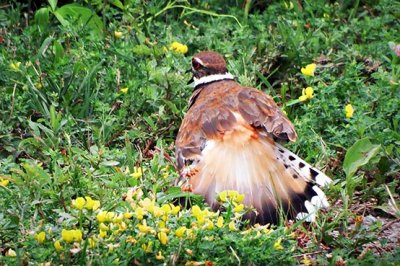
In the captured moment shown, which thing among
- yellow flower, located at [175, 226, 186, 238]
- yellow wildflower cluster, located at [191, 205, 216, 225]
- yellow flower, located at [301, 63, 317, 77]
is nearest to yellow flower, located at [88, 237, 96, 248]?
yellow flower, located at [175, 226, 186, 238]

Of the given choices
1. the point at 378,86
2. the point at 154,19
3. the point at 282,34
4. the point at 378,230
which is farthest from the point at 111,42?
the point at 378,230

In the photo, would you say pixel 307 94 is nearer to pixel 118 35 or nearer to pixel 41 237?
pixel 118 35

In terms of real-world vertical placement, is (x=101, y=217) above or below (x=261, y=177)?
above

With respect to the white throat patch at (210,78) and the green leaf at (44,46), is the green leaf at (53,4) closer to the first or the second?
the green leaf at (44,46)

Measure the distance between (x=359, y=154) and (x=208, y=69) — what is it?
4.74 feet

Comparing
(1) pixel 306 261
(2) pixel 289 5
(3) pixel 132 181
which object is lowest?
(1) pixel 306 261

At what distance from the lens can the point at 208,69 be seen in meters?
7.25

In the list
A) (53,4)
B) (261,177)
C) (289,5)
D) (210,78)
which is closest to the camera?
(261,177)

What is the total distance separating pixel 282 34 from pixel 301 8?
2.36ft

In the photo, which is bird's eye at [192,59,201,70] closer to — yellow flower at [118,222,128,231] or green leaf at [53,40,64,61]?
green leaf at [53,40,64,61]

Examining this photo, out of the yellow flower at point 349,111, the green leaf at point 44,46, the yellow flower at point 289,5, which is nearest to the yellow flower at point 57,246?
the yellow flower at point 349,111

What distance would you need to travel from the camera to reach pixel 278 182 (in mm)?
6004

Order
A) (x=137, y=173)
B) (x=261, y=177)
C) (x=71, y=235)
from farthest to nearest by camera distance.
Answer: (x=261, y=177), (x=137, y=173), (x=71, y=235)

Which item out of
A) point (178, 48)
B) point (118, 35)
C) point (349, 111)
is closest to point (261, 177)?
point (349, 111)
